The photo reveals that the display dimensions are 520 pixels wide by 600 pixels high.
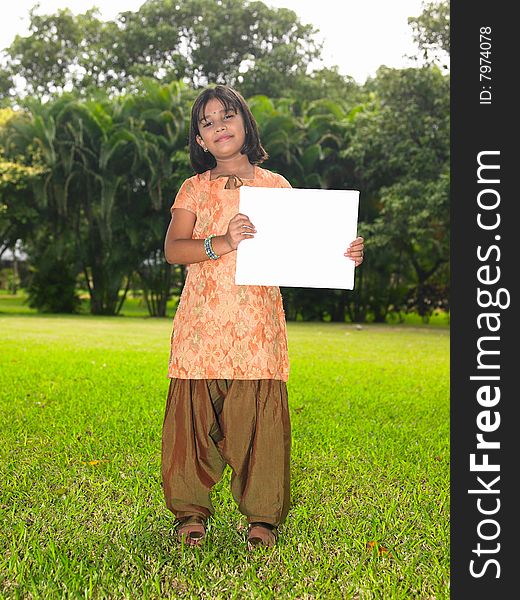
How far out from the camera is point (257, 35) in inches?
949

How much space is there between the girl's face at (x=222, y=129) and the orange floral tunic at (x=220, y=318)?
11cm

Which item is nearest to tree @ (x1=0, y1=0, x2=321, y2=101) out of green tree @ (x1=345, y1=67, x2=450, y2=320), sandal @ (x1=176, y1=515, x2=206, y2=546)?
green tree @ (x1=345, y1=67, x2=450, y2=320)

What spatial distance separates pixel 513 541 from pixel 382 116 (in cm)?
1398

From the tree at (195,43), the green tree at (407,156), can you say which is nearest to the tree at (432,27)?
the green tree at (407,156)

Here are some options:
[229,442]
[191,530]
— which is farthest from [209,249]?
[191,530]

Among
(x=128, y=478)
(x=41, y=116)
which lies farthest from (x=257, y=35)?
A: (x=128, y=478)

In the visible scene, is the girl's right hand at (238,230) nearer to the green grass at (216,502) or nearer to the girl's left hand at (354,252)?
the girl's left hand at (354,252)

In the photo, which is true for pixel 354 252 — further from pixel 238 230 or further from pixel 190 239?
pixel 190 239

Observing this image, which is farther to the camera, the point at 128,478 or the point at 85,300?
the point at 85,300

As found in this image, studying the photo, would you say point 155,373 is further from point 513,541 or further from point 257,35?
point 257,35

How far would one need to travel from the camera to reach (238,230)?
8.28 ft

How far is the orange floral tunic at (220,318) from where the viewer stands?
268 centimetres

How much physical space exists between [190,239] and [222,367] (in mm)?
445

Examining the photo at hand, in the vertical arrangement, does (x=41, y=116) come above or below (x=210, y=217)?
above
